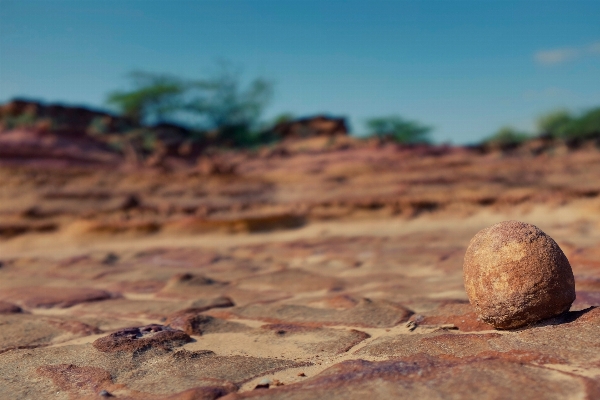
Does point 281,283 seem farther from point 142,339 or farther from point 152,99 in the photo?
point 152,99

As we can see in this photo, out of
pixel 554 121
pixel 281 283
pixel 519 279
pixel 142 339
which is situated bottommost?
pixel 281 283

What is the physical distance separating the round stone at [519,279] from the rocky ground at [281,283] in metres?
0.08

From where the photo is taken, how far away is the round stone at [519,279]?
7.41 ft

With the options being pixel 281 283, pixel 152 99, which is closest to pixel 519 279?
pixel 281 283

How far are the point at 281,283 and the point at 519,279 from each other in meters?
2.07

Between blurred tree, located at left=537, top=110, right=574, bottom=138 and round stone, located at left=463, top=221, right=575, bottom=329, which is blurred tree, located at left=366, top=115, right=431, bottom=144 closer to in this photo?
blurred tree, located at left=537, top=110, right=574, bottom=138

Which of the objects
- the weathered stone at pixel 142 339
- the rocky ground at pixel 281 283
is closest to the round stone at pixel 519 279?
the rocky ground at pixel 281 283

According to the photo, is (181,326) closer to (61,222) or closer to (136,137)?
(61,222)

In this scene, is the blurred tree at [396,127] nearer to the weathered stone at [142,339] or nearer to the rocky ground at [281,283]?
the rocky ground at [281,283]

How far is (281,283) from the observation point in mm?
4059

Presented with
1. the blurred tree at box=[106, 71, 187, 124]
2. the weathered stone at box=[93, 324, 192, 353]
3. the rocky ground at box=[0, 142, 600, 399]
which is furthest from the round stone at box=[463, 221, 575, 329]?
the blurred tree at box=[106, 71, 187, 124]

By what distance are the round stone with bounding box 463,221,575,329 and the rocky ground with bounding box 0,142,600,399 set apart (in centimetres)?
8

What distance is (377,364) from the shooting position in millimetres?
2010

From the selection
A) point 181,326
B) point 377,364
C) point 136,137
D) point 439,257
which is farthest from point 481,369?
point 136,137
